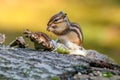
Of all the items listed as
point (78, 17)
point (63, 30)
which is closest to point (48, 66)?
point (63, 30)

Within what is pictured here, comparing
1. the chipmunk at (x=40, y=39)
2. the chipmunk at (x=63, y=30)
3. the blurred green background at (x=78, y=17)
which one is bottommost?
the chipmunk at (x=40, y=39)

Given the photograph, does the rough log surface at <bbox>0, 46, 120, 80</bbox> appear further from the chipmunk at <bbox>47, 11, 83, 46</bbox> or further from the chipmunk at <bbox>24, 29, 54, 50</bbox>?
the chipmunk at <bbox>47, 11, 83, 46</bbox>

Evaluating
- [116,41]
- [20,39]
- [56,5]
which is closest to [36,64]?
[20,39]

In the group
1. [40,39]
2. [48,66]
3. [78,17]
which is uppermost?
[78,17]

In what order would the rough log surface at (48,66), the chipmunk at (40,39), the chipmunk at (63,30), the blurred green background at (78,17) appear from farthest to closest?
the blurred green background at (78,17) → the chipmunk at (63,30) → the chipmunk at (40,39) → the rough log surface at (48,66)

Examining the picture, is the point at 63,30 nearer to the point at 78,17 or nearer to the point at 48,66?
the point at 48,66

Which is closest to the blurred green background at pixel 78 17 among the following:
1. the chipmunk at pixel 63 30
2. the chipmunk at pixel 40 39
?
the chipmunk at pixel 63 30

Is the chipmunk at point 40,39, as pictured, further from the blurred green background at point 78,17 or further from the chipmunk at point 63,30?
the blurred green background at point 78,17
